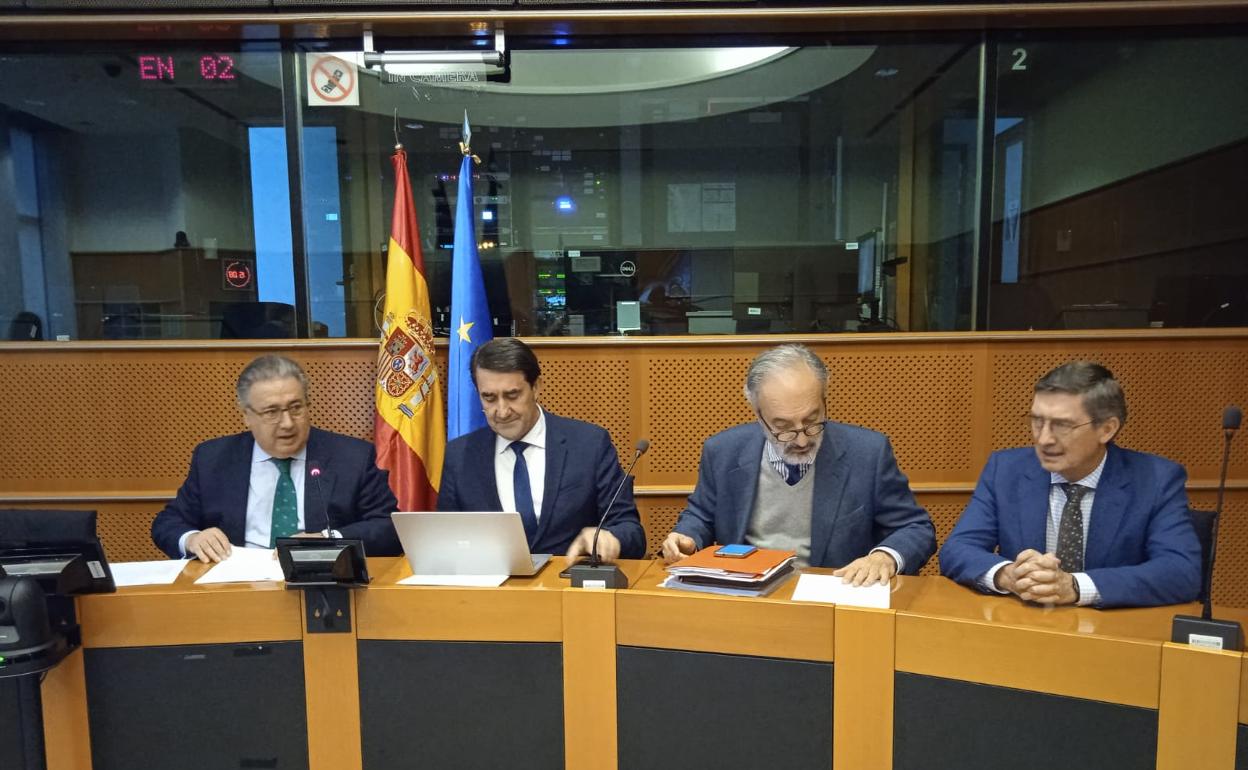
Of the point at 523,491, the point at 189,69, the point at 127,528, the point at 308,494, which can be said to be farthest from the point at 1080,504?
the point at 189,69

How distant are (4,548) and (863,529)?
209 cm

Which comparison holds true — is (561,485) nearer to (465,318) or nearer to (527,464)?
(527,464)

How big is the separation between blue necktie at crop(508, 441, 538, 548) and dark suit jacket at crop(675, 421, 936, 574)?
1.68ft

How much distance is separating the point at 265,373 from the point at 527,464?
85 cm

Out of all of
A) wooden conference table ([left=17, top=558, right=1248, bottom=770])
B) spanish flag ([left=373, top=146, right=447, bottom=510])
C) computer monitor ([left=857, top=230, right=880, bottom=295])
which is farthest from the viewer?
computer monitor ([left=857, top=230, right=880, bottom=295])

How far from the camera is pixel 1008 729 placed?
1274mm

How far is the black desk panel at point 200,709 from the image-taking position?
60.9 inches

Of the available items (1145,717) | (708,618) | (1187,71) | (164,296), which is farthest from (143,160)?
(1187,71)

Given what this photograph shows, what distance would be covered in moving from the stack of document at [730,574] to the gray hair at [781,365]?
520 mm

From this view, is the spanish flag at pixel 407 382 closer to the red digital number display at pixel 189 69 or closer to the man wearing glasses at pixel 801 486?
the red digital number display at pixel 189 69

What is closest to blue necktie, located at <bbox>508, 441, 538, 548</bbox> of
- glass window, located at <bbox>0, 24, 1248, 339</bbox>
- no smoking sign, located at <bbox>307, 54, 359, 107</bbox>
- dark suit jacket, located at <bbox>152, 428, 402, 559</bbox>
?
dark suit jacket, located at <bbox>152, 428, 402, 559</bbox>

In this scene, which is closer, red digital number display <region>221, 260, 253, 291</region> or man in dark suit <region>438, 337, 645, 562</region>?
man in dark suit <region>438, 337, 645, 562</region>

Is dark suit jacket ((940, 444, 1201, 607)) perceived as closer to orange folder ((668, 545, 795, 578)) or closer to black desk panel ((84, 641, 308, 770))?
orange folder ((668, 545, 795, 578))

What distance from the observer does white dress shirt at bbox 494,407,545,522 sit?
7.64 feet
